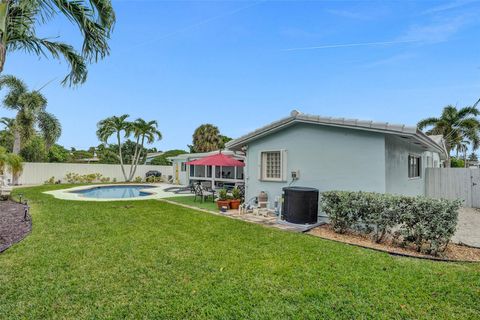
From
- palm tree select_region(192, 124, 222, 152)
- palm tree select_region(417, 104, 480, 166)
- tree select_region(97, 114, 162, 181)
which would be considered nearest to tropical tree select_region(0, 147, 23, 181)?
tree select_region(97, 114, 162, 181)

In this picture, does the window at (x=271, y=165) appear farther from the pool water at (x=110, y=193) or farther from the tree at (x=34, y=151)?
the tree at (x=34, y=151)

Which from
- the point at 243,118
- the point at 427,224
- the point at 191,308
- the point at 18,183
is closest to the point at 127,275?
the point at 191,308

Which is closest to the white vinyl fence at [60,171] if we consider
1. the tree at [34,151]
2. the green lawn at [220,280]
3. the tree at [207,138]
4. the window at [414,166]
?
the tree at [34,151]

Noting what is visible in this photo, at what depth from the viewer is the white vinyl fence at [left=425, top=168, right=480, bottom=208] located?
541 inches

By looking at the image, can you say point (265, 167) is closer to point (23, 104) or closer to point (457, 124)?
point (23, 104)

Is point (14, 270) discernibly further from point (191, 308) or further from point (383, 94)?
point (383, 94)

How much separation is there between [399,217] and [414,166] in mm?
8102

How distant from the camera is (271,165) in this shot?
37.6ft

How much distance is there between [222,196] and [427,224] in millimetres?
8322

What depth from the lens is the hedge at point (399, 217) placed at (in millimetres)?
5818

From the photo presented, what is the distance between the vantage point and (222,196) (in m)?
12.4

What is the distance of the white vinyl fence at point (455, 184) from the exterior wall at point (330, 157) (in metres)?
8.85

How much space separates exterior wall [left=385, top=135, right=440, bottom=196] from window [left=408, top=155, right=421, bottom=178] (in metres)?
0.23

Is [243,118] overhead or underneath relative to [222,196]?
overhead
